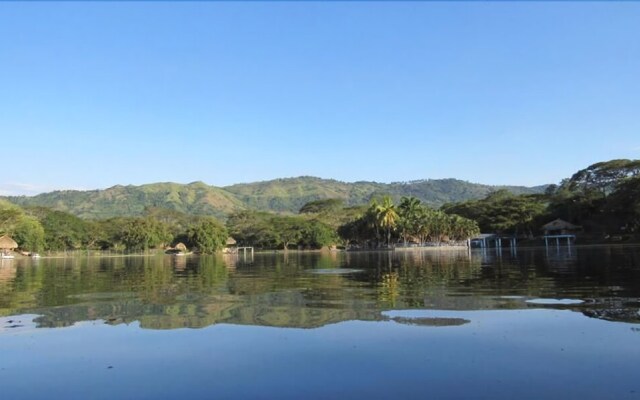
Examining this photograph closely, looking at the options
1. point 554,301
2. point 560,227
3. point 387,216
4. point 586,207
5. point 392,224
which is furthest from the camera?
point 586,207

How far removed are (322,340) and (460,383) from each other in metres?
3.43

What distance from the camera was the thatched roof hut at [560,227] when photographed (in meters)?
100

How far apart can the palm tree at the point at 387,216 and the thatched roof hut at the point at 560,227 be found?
3014 centimetres

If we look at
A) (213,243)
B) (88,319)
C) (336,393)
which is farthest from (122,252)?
(336,393)

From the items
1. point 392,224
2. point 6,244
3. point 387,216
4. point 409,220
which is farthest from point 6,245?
point 409,220

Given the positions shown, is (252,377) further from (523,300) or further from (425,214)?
(425,214)

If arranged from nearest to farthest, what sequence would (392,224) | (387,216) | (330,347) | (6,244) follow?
(330,347)
(6,244)
(387,216)
(392,224)

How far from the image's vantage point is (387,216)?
100 meters

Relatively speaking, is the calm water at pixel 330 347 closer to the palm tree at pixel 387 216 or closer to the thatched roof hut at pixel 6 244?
the thatched roof hut at pixel 6 244

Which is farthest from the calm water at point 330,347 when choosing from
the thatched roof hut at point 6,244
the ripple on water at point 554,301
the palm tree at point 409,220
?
the palm tree at point 409,220

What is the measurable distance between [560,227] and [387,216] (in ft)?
110

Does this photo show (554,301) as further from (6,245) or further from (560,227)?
(560,227)

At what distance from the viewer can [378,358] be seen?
26.8 ft

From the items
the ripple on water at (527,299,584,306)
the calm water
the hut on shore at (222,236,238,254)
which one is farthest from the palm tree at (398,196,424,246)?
the ripple on water at (527,299,584,306)
